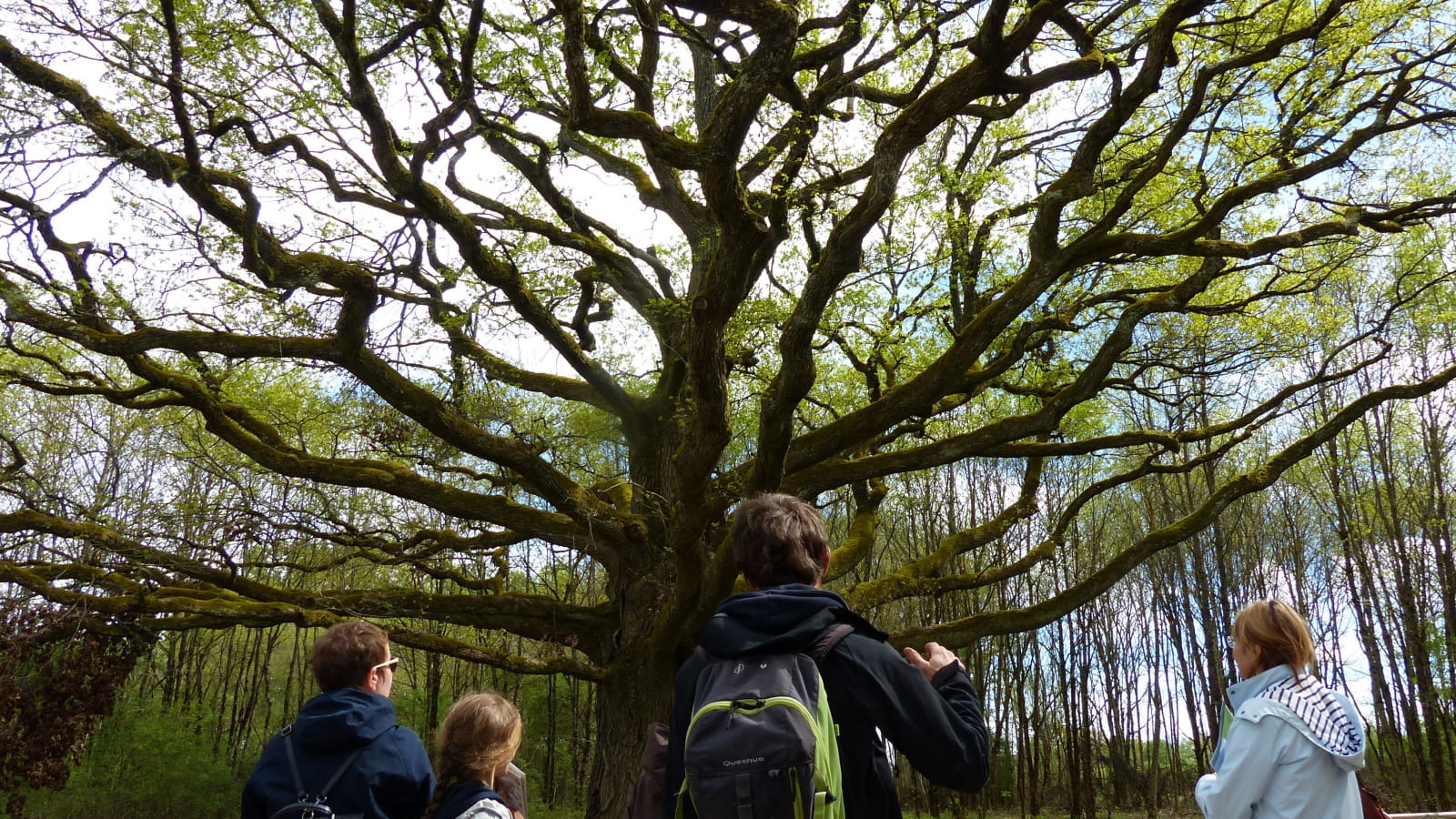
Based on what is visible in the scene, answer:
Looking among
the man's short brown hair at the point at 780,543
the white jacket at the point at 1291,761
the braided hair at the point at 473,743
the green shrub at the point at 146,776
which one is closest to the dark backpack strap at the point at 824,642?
the man's short brown hair at the point at 780,543

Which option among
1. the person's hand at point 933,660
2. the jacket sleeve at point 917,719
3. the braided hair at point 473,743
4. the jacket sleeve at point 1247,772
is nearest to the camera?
the jacket sleeve at point 917,719

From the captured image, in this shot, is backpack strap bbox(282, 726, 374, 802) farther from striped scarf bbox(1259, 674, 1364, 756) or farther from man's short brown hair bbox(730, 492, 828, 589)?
striped scarf bbox(1259, 674, 1364, 756)

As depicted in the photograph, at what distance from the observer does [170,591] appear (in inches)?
273

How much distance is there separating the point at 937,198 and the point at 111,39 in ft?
23.1

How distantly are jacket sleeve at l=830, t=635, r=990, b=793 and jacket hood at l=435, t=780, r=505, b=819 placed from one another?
3.98ft

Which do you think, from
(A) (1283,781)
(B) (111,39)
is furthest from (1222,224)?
(B) (111,39)

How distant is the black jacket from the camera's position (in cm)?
164

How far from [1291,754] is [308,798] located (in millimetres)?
2812

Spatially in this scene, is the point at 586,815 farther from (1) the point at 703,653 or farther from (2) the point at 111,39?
(2) the point at 111,39

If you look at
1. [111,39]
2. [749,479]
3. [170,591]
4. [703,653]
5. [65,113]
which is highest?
[111,39]

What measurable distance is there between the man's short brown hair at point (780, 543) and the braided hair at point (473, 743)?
0.96 m

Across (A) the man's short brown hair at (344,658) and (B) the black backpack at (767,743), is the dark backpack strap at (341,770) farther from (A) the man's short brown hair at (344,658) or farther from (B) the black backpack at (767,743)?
(B) the black backpack at (767,743)

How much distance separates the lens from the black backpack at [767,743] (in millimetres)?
1521

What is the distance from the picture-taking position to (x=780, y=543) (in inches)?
73.5
